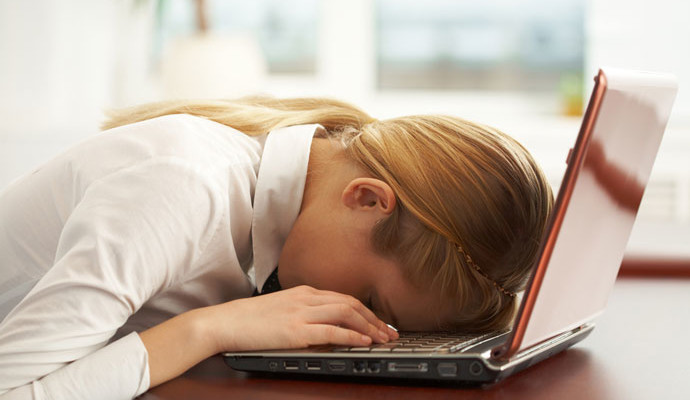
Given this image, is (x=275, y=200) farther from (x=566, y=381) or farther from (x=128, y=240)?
(x=566, y=381)

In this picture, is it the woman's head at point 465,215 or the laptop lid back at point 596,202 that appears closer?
the laptop lid back at point 596,202

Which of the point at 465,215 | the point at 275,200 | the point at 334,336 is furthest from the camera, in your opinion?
the point at 275,200

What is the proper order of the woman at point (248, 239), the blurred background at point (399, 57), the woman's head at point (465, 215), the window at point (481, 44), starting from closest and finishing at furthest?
the woman at point (248, 239)
the woman's head at point (465, 215)
the blurred background at point (399, 57)
the window at point (481, 44)

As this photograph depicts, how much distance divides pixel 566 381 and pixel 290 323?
0.28m

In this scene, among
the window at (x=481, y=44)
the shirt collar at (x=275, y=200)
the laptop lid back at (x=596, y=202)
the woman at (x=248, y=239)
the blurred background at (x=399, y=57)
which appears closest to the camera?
the laptop lid back at (x=596, y=202)

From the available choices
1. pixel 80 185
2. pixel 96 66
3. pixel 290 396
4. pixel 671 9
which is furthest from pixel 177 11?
pixel 290 396

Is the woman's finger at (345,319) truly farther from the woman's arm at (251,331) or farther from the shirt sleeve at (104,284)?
the shirt sleeve at (104,284)

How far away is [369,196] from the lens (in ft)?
3.24

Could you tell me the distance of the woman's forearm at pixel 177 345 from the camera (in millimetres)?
749

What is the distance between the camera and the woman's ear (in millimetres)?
955

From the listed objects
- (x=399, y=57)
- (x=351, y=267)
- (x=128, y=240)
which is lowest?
(x=399, y=57)

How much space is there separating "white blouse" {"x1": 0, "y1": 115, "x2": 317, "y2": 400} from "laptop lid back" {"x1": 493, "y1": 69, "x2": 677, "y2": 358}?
0.36 metres

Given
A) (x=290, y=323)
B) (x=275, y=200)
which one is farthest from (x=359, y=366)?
(x=275, y=200)

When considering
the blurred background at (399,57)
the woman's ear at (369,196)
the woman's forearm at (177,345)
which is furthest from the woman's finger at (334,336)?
the blurred background at (399,57)
